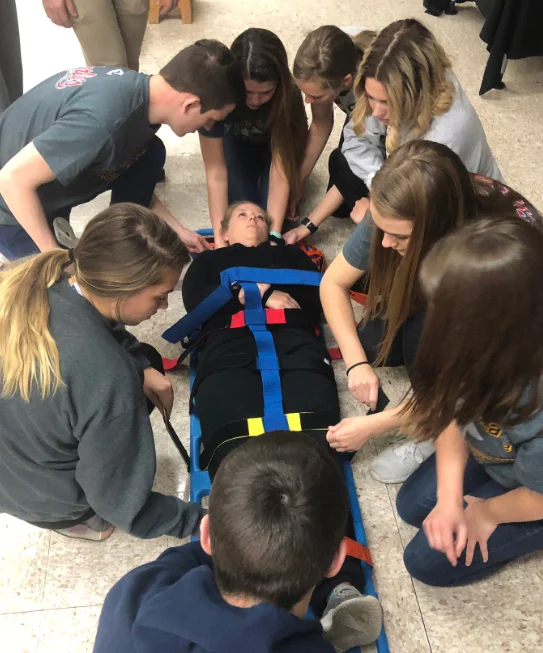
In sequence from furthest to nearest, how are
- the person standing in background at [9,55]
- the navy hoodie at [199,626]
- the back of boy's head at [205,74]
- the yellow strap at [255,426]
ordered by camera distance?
1. the person standing in background at [9,55]
2. the back of boy's head at [205,74]
3. the yellow strap at [255,426]
4. the navy hoodie at [199,626]

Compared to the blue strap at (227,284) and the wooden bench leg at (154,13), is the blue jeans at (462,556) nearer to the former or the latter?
the blue strap at (227,284)

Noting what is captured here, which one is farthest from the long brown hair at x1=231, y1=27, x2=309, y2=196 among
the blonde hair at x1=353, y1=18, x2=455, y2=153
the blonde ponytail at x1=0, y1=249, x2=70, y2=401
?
the blonde ponytail at x1=0, y1=249, x2=70, y2=401

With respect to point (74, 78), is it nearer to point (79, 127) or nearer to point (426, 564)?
point (79, 127)

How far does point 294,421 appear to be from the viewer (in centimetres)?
144

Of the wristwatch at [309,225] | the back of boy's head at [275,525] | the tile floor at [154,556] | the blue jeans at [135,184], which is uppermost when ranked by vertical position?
the back of boy's head at [275,525]

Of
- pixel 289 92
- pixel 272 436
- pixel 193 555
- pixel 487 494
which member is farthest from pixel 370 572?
pixel 289 92

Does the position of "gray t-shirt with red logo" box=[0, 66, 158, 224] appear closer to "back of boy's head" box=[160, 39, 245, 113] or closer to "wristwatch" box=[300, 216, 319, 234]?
"back of boy's head" box=[160, 39, 245, 113]

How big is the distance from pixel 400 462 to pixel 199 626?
0.95m

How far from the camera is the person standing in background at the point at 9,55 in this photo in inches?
80.4

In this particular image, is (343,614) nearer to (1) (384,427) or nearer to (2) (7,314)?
(1) (384,427)

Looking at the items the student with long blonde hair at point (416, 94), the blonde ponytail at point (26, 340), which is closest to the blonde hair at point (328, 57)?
the student with long blonde hair at point (416, 94)

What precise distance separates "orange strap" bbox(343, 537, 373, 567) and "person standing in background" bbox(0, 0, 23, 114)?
1955mm

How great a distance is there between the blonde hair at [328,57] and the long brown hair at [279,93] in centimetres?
7

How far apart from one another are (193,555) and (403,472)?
78cm
